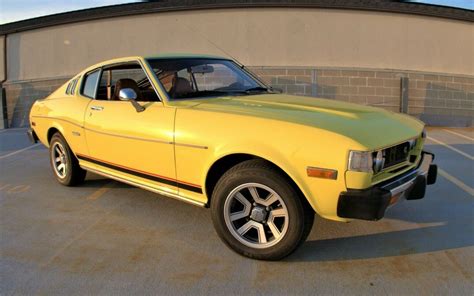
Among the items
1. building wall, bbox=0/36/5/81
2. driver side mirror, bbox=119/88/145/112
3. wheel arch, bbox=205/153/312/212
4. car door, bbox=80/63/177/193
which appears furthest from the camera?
building wall, bbox=0/36/5/81

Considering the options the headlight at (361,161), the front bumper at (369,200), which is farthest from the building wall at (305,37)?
the headlight at (361,161)

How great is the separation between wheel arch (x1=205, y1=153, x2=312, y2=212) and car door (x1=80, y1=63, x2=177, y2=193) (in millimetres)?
361

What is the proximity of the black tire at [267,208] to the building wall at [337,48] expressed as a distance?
817 centimetres

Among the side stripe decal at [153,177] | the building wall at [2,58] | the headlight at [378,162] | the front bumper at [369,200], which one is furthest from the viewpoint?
the building wall at [2,58]

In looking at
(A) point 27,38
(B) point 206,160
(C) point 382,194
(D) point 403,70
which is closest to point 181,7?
(A) point 27,38

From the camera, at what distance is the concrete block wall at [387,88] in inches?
431

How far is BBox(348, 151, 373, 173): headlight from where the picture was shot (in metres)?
2.71

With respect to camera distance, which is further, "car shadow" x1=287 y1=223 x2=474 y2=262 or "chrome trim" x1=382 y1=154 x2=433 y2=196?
"car shadow" x1=287 y1=223 x2=474 y2=262

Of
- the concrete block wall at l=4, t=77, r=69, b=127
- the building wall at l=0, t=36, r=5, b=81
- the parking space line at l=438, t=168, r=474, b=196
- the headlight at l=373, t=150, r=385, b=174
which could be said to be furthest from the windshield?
the building wall at l=0, t=36, r=5, b=81

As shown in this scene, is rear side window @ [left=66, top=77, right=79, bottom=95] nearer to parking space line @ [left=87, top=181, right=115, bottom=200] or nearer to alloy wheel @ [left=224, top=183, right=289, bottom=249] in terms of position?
parking space line @ [left=87, top=181, right=115, bottom=200]

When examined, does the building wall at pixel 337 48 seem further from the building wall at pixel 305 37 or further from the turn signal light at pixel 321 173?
the turn signal light at pixel 321 173

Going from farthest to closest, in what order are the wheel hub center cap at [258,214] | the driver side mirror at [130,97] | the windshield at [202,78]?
the windshield at [202,78] < the driver side mirror at [130,97] < the wheel hub center cap at [258,214]

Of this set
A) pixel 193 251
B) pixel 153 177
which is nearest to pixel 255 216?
pixel 193 251

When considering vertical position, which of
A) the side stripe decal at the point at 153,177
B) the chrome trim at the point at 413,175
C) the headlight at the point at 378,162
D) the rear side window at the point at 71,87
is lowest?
the side stripe decal at the point at 153,177
